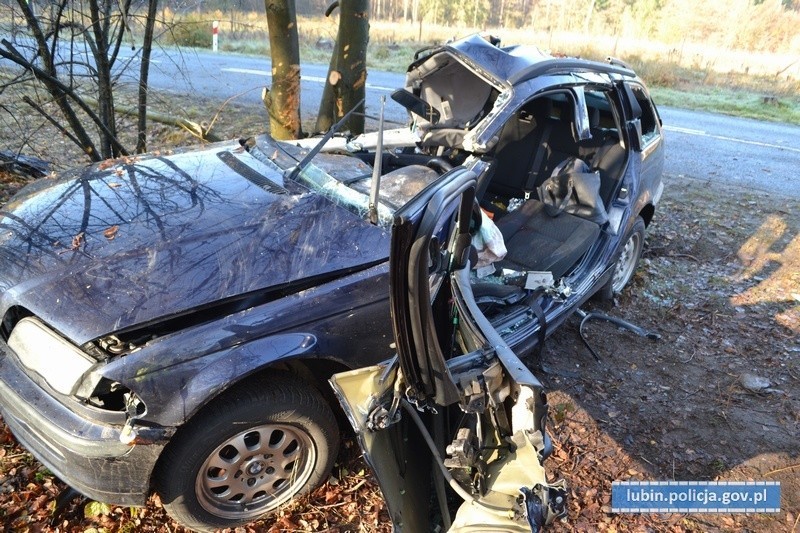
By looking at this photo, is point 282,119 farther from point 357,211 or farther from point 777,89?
point 777,89

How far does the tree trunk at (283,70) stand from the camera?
5.96 metres

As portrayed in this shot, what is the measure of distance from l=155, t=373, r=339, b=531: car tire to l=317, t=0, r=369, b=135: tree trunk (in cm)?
440

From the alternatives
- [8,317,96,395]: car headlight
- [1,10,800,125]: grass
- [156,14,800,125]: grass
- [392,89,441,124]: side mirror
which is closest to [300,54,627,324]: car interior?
[392,89,441,124]: side mirror

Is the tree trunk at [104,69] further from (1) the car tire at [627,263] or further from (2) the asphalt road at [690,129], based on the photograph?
(1) the car tire at [627,263]

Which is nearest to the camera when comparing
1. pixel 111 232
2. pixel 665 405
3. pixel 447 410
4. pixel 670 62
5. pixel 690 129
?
pixel 447 410

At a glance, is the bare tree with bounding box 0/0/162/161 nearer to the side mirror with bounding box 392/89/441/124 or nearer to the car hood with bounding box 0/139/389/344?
the car hood with bounding box 0/139/389/344

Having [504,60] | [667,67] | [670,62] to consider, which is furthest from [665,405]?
[670,62]

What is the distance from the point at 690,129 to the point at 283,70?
9.24 metres

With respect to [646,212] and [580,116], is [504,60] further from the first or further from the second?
[646,212]

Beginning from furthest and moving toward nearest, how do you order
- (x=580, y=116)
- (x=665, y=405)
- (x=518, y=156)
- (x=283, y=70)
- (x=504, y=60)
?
1. (x=283, y=70)
2. (x=518, y=156)
3. (x=580, y=116)
4. (x=665, y=405)
5. (x=504, y=60)

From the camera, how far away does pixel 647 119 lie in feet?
16.5

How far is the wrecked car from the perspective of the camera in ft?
6.31

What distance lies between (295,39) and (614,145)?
3.83 meters

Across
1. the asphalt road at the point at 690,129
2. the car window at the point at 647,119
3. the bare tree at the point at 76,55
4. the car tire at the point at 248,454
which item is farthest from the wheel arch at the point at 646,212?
the bare tree at the point at 76,55
